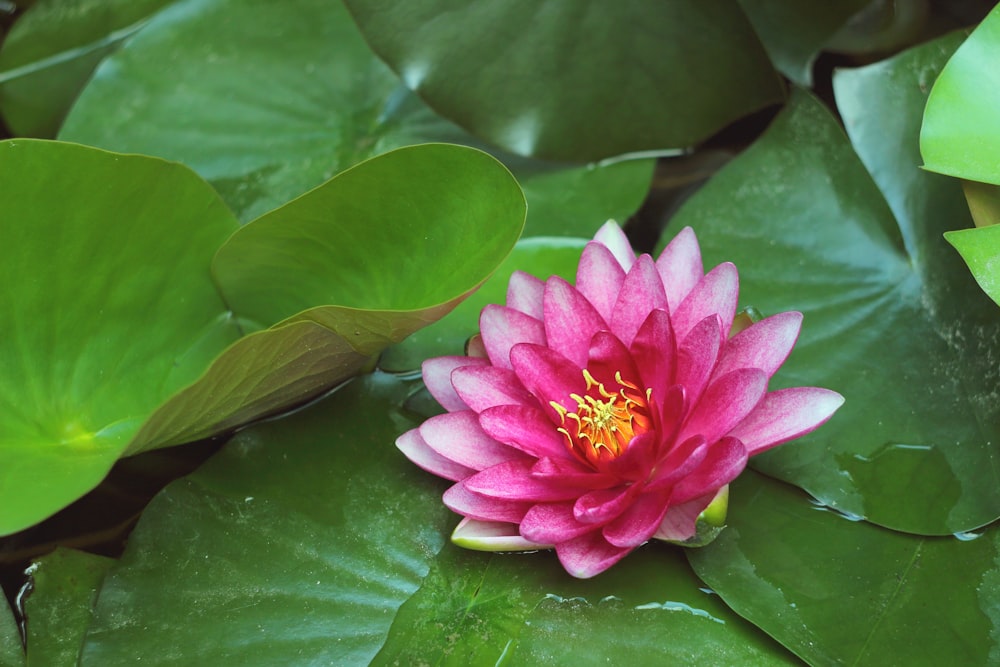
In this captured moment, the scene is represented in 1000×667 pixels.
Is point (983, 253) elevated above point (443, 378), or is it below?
below

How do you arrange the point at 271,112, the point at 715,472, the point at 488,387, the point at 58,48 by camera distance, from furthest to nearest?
the point at 58,48 < the point at 271,112 < the point at 488,387 < the point at 715,472

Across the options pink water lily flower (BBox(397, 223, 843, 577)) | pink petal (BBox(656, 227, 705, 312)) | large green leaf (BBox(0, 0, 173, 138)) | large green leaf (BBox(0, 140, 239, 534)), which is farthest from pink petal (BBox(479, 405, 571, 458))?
large green leaf (BBox(0, 0, 173, 138))

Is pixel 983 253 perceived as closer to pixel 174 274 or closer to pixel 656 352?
pixel 656 352

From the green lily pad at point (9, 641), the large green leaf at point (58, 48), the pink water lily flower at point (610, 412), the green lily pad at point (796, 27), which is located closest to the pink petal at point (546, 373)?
the pink water lily flower at point (610, 412)

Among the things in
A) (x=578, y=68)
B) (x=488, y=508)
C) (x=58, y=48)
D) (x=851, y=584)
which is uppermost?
(x=58, y=48)

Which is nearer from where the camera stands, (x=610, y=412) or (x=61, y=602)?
(x=610, y=412)

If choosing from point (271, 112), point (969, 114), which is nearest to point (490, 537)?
point (969, 114)

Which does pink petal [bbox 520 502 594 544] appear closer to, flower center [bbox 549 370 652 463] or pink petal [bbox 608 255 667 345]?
flower center [bbox 549 370 652 463]
